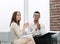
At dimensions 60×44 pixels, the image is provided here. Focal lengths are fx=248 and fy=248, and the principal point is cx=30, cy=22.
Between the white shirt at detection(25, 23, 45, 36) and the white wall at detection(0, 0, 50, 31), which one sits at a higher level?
the white wall at detection(0, 0, 50, 31)

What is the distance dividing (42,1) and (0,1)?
113 centimetres

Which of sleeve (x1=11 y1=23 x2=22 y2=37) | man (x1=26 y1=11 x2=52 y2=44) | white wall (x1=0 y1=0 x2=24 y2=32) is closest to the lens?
sleeve (x1=11 y1=23 x2=22 y2=37)

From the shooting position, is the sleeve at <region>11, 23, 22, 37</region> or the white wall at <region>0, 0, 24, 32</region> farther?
the white wall at <region>0, 0, 24, 32</region>

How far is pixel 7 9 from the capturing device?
259 inches

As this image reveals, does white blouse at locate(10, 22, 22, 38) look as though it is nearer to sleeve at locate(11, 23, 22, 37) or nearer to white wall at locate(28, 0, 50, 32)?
sleeve at locate(11, 23, 22, 37)

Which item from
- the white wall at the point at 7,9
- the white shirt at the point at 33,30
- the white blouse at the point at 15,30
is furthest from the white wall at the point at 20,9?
the white blouse at the point at 15,30

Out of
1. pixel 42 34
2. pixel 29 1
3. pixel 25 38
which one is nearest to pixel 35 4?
pixel 29 1

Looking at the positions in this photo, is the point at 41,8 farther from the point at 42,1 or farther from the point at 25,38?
the point at 25,38

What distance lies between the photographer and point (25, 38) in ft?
15.7

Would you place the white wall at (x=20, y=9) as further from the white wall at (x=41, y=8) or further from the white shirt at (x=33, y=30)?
the white shirt at (x=33, y=30)

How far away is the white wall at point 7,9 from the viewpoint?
256 inches

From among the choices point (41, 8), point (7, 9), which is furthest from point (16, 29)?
point (7, 9)

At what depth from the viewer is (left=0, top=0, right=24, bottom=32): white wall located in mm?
6492


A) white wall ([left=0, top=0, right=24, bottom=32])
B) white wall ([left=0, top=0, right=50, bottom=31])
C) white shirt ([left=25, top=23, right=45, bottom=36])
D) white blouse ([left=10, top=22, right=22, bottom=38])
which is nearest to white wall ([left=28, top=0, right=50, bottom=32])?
white wall ([left=0, top=0, right=50, bottom=31])
